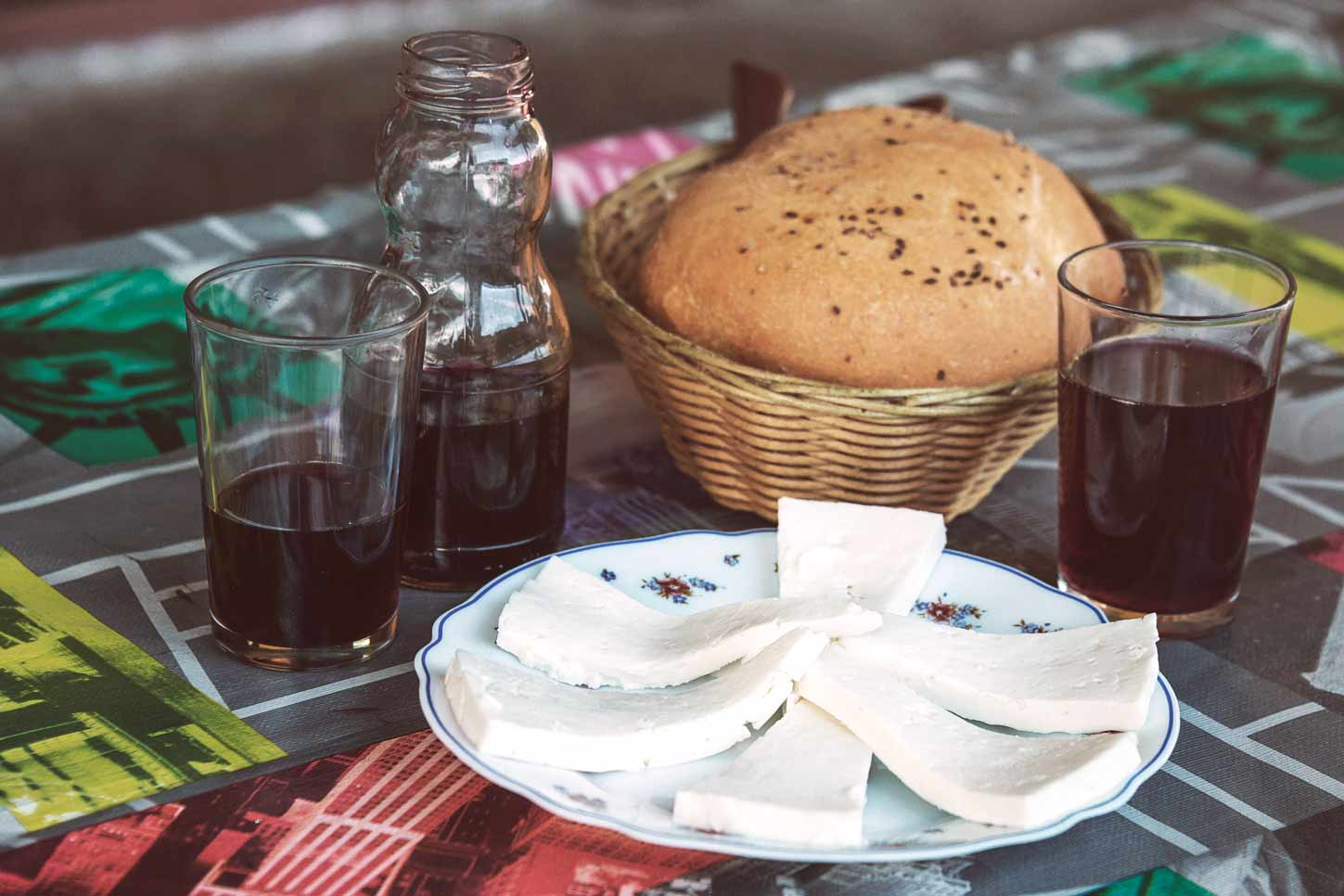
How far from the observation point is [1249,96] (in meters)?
1.66

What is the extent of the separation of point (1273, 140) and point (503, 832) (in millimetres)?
1247

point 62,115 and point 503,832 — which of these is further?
point 62,115

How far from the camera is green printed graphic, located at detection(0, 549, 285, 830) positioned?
25.8 inches

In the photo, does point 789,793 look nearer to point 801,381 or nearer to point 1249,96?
point 801,381

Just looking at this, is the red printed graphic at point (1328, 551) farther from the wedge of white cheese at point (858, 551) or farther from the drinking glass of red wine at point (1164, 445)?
the wedge of white cheese at point (858, 551)

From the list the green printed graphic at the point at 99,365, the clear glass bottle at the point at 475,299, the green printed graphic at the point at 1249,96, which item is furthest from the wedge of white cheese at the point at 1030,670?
the green printed graphic at the point at 1249,96

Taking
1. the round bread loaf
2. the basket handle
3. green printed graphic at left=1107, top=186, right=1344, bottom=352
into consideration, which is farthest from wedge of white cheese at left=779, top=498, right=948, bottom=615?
green printed graphic at left=1107, top=186, right=1344, bottom=352

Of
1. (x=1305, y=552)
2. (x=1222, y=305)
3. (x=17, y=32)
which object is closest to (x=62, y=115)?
(x=17, y=32)

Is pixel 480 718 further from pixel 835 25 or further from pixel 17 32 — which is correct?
pixel 835 25

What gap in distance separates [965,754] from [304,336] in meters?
0.34

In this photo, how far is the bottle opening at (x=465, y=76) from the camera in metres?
0.74

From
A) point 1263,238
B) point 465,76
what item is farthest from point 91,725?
point 1263,238

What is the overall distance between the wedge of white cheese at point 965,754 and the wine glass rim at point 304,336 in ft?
0.81

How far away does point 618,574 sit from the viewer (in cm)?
79
